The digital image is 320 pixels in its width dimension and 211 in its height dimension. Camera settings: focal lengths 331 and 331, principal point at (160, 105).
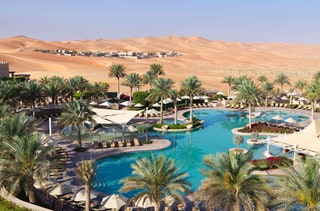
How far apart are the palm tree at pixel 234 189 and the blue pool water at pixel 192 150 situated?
4.11m

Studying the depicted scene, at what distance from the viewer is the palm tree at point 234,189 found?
49.0ft

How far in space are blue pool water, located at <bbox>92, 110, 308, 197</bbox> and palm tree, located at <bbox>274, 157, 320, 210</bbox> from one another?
21.5ft

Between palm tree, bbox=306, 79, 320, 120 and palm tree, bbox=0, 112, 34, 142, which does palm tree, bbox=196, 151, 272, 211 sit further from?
palm tree, bbox=306, 79, 320, 120

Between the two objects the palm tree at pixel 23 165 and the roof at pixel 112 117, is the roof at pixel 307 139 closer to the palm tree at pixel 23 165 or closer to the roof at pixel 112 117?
the roof at pixel 112 117

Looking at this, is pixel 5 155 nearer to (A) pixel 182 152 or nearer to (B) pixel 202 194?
(B) pixel 202 194

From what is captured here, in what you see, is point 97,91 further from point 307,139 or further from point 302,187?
point 302,187

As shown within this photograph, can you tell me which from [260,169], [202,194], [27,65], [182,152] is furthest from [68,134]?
[27,65]

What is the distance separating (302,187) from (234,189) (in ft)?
9.46

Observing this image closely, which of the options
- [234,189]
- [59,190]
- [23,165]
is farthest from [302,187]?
[23,165]

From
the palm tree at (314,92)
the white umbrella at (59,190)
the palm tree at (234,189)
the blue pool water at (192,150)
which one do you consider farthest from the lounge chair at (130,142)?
the palm tree at (314,92)

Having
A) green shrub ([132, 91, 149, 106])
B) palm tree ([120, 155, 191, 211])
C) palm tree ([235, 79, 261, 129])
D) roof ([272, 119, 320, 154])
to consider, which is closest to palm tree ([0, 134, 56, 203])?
palm tree ([120, 155, 191, 211])

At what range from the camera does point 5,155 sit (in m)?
19.2

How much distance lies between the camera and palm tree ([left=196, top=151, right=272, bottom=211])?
1494cm

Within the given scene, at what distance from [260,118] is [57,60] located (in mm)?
100604
